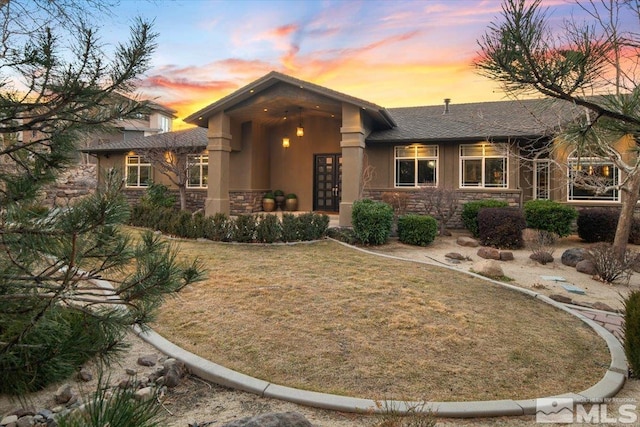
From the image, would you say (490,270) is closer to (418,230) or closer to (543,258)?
(543,258)

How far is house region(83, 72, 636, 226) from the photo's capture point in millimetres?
11750

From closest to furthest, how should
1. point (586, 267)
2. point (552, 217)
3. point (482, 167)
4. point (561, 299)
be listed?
point (561, 299), point (586, 267), point (552, 217), point (482, 167)

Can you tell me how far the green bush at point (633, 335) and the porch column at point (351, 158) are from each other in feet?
27.2

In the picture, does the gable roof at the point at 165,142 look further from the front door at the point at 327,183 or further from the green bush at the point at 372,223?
the green bush at the point at 372,223

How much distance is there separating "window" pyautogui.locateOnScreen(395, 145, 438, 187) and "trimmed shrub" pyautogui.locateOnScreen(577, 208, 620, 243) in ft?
15.7

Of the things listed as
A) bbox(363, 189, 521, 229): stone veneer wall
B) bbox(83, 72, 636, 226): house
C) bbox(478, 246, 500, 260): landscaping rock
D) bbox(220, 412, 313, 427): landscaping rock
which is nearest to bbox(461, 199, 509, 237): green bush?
bbox(363, 189, 521, 229): stone veneer wall

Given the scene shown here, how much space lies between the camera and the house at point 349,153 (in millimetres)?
11750

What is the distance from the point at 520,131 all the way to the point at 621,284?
6.50 meters

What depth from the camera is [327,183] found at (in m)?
15.8

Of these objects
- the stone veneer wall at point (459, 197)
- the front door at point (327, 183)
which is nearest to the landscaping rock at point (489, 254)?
the stone veneer wall at point (459, 197)

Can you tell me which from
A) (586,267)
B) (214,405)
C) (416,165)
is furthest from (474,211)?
(214,405)

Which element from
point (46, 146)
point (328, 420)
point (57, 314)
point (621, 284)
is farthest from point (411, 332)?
point (621, 284)

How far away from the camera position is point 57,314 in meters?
1.55

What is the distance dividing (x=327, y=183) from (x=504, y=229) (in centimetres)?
784
